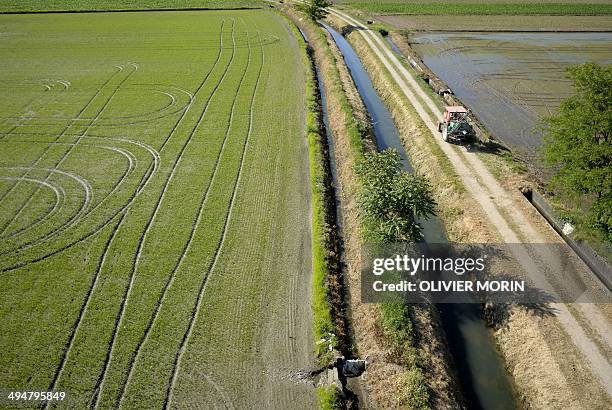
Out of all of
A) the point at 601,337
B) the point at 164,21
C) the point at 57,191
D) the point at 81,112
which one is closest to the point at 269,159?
the point at 57,191

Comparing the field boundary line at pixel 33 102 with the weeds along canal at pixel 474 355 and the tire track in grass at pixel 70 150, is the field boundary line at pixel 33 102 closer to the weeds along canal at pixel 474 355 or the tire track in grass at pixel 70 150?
the tire track in grass at pixel 70 150

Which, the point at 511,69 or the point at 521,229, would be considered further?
the point at 511,69

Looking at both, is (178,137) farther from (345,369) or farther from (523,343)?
(523,343)

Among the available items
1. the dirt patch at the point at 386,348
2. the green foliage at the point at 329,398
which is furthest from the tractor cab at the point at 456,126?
the green foliage at the point at 329,398

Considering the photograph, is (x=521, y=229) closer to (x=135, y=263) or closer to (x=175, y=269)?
(x=175, y=269)

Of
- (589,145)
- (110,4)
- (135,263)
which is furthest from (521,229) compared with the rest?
(110,4)

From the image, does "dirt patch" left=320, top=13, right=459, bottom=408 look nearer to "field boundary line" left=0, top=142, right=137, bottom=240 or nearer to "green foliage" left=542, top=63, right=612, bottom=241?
"green foliage" left=542, top=63, right=612, bottom=241
